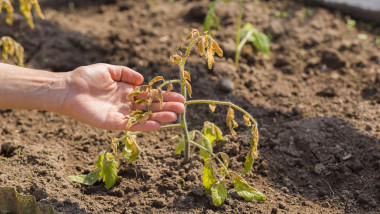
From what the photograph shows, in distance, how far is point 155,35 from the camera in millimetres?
4180

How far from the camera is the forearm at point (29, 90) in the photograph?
2492 millimetres

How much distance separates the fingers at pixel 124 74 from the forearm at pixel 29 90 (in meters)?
0.29

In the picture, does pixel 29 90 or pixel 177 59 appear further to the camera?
pixel 29 90

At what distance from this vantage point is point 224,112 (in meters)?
3.24

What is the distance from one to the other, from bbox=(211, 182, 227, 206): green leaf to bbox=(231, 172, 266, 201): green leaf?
8 centimetres

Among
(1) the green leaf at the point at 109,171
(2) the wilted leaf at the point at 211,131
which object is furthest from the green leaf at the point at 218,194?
(1) the green leaf at the point at 109,171

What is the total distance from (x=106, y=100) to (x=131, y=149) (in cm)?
36

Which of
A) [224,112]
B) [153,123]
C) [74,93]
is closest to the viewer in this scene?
[153,123]

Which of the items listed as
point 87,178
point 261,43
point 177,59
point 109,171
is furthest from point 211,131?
point 261,43

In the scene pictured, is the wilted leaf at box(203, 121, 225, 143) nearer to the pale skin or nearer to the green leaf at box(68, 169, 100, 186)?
the pale skin

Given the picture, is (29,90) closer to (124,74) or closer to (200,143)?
(124,74)

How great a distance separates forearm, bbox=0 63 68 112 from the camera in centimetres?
249

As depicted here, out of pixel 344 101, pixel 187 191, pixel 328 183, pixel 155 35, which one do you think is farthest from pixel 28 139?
pixel 344 101

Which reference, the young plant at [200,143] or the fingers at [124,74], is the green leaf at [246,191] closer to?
the young plant at [200,143]
